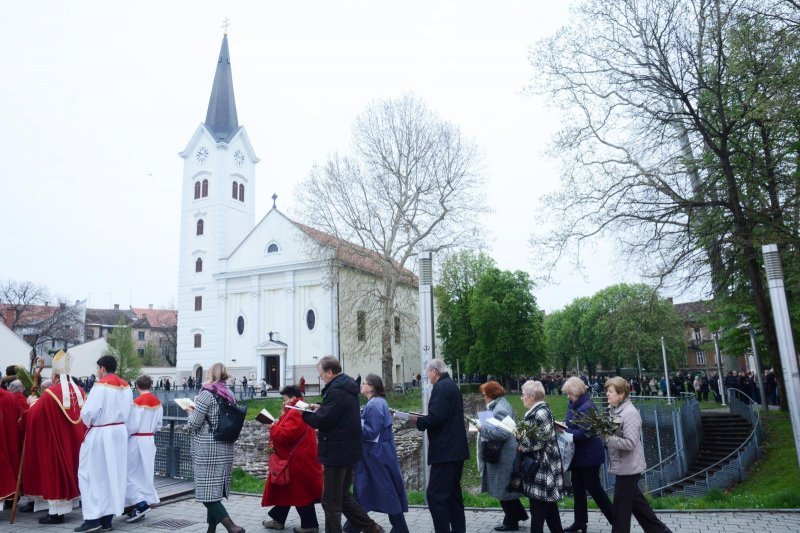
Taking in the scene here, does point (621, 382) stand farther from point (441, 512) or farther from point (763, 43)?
point (763, 43)

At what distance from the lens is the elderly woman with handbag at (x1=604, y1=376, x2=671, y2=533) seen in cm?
586

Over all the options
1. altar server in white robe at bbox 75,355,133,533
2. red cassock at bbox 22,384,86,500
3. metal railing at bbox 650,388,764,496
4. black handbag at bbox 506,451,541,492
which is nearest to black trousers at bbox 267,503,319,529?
altar server in white robe at bbox 75,355,133,533

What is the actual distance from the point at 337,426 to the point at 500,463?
6.95 ft

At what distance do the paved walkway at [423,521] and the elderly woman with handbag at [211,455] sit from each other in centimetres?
100

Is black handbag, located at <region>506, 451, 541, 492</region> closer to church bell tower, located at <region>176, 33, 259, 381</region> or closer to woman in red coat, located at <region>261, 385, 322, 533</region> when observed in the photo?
woman in red coat, located at <region>261, 385, 322, 533</region>

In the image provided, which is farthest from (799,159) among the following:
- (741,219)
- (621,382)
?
(621,382)

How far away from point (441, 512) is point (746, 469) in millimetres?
14859

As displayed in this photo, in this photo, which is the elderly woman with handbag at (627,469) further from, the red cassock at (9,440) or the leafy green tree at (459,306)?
the leafy green tree at (459,306)

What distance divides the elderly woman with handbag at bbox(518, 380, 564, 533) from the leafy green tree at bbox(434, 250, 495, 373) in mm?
41730

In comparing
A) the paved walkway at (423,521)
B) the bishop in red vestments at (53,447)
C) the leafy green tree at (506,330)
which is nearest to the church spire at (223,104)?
the leafy green tree at (506,330)

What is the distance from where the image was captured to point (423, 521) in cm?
761

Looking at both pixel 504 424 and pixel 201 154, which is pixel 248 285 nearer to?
pixel 201 154

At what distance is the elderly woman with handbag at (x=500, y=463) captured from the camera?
6.63m

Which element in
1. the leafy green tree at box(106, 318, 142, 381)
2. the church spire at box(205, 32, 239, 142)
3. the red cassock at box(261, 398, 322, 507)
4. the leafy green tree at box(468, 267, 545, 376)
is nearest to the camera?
the red cassock at box(261, 398, 322, 507)
